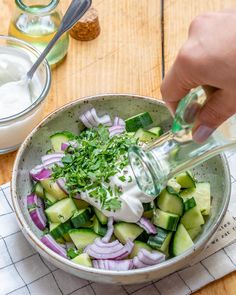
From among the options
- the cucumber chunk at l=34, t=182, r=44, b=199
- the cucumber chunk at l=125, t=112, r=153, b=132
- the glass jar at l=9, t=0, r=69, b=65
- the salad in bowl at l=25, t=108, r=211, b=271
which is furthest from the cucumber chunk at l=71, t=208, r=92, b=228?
the glass jar at l=9, t=0, r=69, b=65

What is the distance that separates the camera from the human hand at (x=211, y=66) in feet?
2.75

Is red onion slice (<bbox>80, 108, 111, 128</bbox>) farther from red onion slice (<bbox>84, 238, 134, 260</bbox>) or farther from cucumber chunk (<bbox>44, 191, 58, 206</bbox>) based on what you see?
Answer: red onion slice (<bbox>84, 238, 134, 260</bbox>)

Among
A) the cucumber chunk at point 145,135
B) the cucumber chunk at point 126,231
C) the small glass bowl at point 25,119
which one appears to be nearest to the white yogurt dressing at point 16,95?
the small glass bowl at point 25,119

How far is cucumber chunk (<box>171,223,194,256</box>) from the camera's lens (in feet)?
3.62

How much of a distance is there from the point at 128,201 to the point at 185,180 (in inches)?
5.3

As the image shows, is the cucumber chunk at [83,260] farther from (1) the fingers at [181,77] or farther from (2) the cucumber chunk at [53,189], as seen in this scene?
(1) the fingers at [181,77]

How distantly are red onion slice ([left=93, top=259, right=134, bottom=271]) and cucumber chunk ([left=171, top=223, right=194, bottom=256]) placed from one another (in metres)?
0.08

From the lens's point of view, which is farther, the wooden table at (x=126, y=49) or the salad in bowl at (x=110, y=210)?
the wooden table at (x=126, y=49)

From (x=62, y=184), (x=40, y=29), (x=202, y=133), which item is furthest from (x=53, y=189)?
(x=40, y=29)

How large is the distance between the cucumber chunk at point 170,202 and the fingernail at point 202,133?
22 centimetres

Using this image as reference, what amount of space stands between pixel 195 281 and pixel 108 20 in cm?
73

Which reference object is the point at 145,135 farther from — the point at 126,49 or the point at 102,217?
the point at 126,49

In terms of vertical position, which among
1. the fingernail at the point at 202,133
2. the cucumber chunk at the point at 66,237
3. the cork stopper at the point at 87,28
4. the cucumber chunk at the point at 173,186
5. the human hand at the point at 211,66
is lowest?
the cucumber chunk at the point at 66,237

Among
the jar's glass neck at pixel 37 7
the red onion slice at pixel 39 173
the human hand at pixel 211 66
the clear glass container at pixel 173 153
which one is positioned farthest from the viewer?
the jar's glass neck at pixel 37 7
